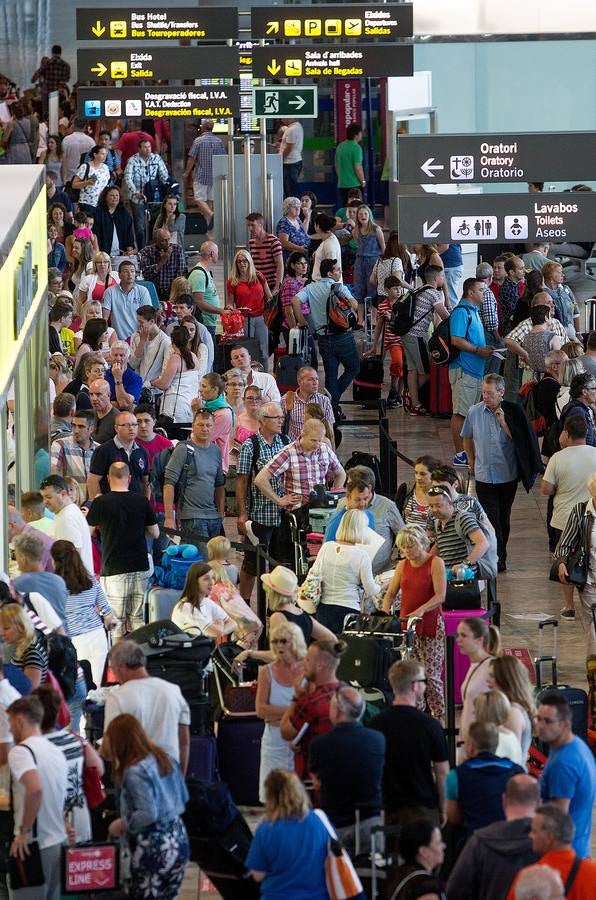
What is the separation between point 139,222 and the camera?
26516 mm

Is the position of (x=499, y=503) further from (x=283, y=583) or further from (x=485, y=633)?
(x=485, y=633)

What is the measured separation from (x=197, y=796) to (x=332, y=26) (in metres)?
14.1

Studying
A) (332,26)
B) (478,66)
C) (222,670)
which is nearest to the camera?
(222,670)

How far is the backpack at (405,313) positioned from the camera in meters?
19.9

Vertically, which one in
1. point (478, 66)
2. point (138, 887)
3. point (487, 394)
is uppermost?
point (478, 66)

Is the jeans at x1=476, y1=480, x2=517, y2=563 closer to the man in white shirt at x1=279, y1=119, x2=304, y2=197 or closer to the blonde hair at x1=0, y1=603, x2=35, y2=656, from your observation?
the blonde hair at x1=0, y1=603, x2=35, y2=656

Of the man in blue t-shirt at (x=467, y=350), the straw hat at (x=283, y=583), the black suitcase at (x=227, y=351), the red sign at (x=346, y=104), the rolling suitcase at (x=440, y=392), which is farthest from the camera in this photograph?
the red sign at (x=346, y=104)

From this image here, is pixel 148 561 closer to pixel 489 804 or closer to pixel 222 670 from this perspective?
pixel 222 670

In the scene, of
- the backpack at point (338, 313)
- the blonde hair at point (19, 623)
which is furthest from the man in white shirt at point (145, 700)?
the backpack at point (338, 313)

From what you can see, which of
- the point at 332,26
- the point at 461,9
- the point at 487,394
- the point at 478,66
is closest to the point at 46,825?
the point at 487,394

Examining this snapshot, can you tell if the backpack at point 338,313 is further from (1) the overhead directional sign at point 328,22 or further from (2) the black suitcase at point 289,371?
(1) the overhead directional sign at point 328,22

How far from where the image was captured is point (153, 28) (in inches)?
848

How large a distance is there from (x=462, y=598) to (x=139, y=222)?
51.8ft

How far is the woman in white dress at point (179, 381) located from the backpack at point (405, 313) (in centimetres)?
421
